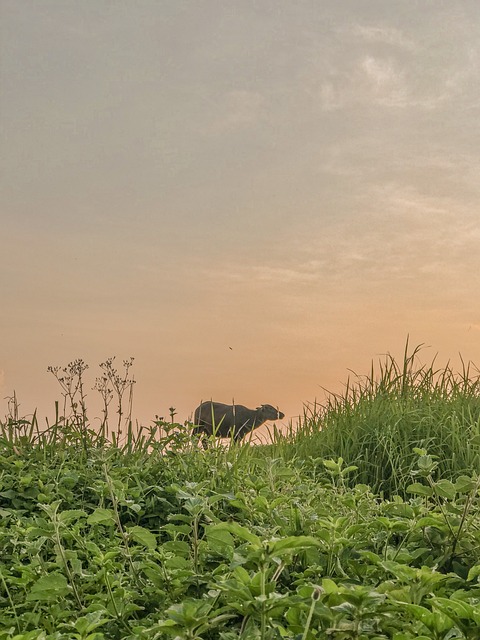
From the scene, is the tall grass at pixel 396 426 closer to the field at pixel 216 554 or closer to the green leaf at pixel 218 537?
the field at pixel 216 554

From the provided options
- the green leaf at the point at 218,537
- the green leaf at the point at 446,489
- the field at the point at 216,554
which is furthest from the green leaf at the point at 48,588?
the green leaf at the point at 446,489

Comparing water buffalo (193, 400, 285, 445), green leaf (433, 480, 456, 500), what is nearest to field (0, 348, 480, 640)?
green leaf (433, 480, 456, 500)

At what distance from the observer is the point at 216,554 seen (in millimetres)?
2750

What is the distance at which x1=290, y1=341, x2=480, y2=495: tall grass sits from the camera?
22.9 ft

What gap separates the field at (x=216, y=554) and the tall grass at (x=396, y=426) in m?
0.81

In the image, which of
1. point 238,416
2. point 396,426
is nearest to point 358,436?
point 396,426

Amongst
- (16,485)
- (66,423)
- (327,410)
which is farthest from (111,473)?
(327,410)

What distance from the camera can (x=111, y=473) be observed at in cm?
492

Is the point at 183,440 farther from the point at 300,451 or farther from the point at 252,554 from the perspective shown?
the point at 252,554

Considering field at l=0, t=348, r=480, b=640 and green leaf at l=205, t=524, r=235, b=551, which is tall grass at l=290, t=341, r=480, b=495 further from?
green leaf at l=205, t=524, r=235, b=551

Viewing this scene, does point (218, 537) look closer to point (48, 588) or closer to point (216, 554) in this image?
point (216, 554)

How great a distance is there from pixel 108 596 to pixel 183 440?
10.4 feet

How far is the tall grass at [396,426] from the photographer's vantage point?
22.9 feet

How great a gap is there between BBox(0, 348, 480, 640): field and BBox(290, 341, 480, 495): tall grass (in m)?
0.81
